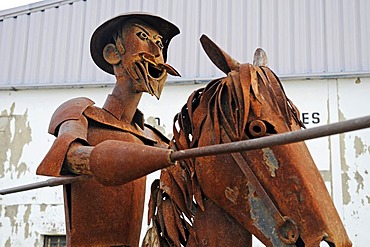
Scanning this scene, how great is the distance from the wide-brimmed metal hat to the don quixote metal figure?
0.10 meters

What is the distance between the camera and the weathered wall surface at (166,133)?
5.31 metres

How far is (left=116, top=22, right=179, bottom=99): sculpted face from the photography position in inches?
74.0

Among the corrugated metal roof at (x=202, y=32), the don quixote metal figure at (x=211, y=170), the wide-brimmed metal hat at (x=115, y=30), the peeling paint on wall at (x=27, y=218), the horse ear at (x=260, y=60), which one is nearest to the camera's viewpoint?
the don quixote metal figure at (x=211, y=170)

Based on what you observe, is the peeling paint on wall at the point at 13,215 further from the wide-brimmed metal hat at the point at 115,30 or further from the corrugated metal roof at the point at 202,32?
the wide-brimmed metal hat at the point at 115,30

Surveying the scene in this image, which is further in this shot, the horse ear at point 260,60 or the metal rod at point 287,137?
the horse ear at point 260,60

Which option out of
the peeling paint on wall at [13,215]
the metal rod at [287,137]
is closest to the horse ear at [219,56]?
the metal rod at [287,137]

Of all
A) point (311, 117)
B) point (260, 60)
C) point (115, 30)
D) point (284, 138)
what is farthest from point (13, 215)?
point (284, 138)

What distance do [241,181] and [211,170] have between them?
10 centimetres

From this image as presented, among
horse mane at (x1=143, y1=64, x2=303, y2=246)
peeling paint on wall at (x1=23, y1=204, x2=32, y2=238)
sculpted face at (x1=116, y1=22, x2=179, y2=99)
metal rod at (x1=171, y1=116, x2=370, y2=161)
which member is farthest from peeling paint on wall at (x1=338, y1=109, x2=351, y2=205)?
metal rod at (x1=171, y1=116, x2=370, y2=161)

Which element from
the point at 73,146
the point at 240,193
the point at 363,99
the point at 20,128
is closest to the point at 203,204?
the point at 240,193

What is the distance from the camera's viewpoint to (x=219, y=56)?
1496 millimetres

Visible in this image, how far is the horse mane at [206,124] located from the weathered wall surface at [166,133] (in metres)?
4.07

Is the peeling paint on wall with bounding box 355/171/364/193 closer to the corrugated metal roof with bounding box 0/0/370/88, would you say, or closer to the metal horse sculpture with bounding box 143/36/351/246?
the corrugated metal roof with bounding box 0/0/370/88

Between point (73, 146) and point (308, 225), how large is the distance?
0.76 meters
